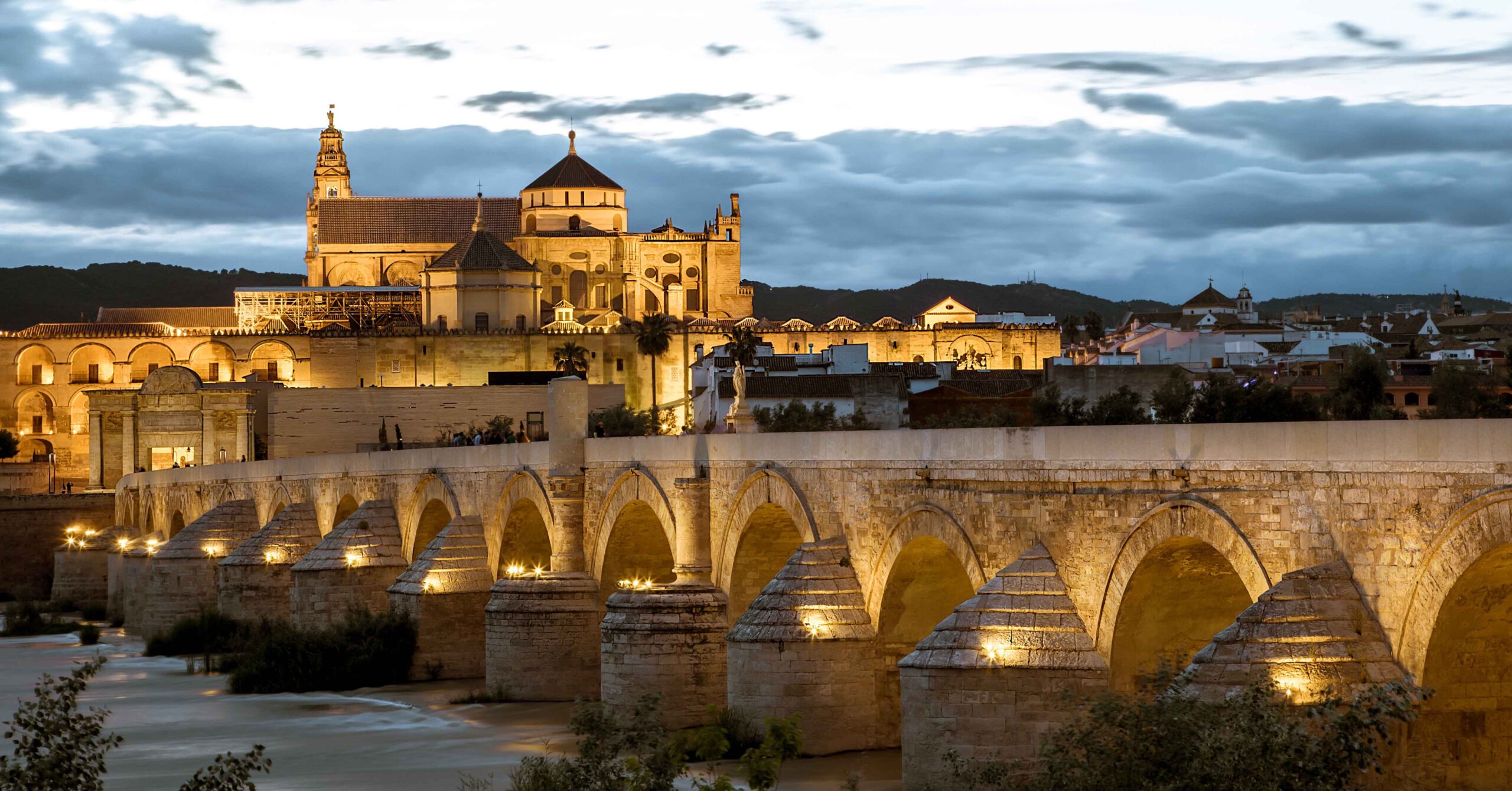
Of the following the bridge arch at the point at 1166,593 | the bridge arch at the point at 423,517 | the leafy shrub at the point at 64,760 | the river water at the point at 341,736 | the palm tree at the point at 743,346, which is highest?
the palm tree at the point at 743,346

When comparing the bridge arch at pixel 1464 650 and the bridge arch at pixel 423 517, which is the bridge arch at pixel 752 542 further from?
the bridge arch at pixel 423 517

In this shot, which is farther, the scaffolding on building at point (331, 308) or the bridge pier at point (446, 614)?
the scaffolding on building at point (331, 308)

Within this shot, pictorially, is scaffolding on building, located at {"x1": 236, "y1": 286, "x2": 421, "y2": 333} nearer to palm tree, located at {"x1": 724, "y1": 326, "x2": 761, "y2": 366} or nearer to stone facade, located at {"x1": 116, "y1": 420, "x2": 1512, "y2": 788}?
palm tree, located at {"x1": 724, "y1": 326, "x2": 761, "y2": 366}

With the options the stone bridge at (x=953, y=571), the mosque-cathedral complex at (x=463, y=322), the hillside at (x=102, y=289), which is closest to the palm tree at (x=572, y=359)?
the mosque-cathedral complex at (x=463, y=322)

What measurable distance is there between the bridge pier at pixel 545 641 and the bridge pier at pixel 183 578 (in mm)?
15506

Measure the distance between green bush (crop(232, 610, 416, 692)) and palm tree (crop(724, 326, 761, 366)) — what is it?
41.7 meters

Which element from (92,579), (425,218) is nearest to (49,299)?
(425,218)

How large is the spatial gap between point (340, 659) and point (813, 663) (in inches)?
457

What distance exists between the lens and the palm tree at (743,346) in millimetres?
72000

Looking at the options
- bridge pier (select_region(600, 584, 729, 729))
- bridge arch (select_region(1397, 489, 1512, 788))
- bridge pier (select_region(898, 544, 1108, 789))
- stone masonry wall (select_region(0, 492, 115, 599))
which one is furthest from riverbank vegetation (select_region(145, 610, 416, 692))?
stone masonry wall (select_region(0, 492, 115, 599))

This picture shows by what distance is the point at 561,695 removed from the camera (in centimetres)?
2370

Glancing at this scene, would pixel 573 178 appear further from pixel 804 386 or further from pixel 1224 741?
pixel 1224 741

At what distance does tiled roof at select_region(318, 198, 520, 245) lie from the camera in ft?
310

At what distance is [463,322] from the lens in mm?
84500
